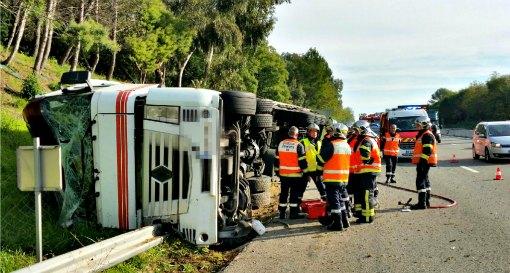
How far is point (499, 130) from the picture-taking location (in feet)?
71.3

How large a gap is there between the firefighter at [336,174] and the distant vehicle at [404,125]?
511 inches

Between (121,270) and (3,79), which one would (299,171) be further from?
(3,79)

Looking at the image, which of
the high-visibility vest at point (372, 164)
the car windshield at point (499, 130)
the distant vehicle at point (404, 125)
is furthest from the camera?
the distant vehicle at point (404, 125)

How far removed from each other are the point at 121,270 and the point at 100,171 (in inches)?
58.0

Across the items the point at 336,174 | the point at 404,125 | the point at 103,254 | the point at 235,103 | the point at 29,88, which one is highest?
the point at 29,88

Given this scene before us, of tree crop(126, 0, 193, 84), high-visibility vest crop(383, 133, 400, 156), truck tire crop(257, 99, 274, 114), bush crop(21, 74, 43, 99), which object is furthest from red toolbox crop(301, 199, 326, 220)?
tree crop(126, 0, 193, 84)

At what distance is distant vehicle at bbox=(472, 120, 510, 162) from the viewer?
68.0ft

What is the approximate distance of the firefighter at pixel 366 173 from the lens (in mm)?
9602

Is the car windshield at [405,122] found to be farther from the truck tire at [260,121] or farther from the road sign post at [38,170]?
the road sign post at [38,170]

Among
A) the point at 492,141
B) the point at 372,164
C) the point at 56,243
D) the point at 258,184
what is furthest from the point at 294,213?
the point at 492,141

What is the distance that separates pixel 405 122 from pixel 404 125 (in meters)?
0.16

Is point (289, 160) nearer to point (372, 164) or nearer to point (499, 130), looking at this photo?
point (372, 164)

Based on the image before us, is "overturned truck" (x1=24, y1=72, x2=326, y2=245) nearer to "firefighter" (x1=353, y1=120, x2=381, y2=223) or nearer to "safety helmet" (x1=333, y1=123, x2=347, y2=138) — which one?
"safety helmet" (x1=333, y1=123, x2=347, y2=138)

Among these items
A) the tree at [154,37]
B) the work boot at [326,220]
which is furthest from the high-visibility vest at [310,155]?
the tree at [154,37]
